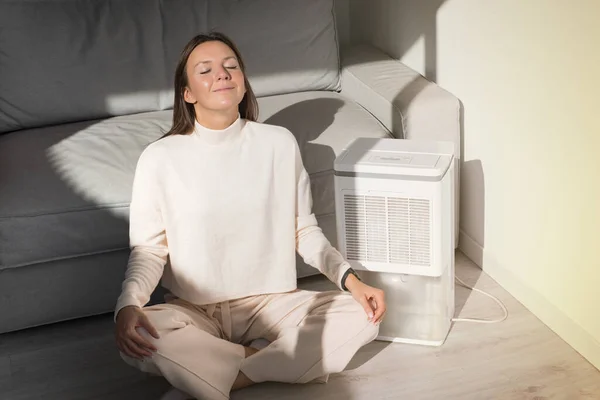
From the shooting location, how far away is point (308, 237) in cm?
222

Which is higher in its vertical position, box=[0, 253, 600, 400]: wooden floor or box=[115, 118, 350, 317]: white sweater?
box=[115, 118, 350, 317]: white sweater

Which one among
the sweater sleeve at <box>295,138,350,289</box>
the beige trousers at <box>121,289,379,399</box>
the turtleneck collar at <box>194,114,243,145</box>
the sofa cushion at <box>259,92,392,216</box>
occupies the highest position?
the turtleneck collar at <box>194,114,243,145</box>

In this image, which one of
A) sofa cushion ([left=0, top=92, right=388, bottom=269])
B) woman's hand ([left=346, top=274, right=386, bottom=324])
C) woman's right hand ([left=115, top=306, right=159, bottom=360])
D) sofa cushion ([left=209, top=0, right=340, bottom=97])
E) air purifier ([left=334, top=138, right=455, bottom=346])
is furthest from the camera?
sofa cushion ([left=209, top=0, right=340, bottom=97])

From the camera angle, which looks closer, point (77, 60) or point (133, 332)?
point (133, 332)

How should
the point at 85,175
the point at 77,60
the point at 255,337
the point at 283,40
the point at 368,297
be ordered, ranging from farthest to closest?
the point at 283,40
the point at 77,60
the point at 85,175
the point at 255,337
the point at 368,297

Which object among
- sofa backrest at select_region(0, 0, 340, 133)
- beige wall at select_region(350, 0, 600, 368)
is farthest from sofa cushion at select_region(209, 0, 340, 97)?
beige wall at select_region(350, 0, 600, 368)

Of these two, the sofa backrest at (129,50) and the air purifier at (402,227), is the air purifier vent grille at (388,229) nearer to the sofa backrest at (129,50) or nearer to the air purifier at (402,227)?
the air purifier at (402,227)

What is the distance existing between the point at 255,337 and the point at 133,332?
0.39 meters

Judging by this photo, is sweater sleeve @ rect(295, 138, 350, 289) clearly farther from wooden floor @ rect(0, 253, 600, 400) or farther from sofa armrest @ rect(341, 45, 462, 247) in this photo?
sofa armrest @ rect(341, 45, 462, 247)

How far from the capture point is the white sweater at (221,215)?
212 centimetres

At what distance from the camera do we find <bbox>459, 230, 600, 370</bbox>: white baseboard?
2207 millimetres

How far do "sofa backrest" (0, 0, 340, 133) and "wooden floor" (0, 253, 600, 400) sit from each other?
734 millimetres

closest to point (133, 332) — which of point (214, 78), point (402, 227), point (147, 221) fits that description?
point (147, 221)

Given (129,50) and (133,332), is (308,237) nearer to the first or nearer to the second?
(133,332)
